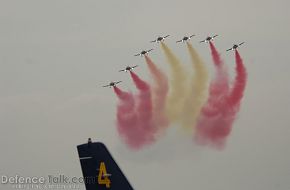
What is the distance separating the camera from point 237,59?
90625 millimetres

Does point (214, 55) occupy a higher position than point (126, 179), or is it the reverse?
point (214, 55)

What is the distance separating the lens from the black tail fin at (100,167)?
56656mm

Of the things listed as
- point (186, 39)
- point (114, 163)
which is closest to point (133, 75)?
point (186, 39)

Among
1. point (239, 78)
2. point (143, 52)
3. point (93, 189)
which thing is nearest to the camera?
point (93, 189)

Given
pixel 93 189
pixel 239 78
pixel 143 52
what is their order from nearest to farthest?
pixel 93 189
pixel 239 78
pixel 143 52

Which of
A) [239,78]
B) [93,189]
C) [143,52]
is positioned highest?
[143,52]

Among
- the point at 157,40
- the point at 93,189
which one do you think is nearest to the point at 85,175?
the point at 93,189

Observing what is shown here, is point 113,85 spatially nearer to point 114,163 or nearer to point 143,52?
point 143,52

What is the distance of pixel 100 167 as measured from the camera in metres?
56.9

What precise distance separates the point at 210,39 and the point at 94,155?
42241mm

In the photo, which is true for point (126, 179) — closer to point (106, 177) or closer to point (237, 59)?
point (106, 177)

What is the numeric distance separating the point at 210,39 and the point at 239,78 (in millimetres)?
9212

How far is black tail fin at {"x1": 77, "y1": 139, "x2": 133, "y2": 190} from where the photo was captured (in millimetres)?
56656

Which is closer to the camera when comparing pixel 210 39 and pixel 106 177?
pixel 106 177
